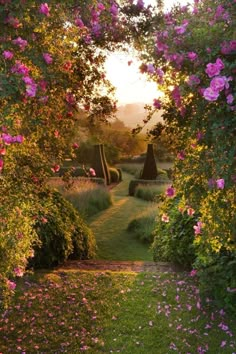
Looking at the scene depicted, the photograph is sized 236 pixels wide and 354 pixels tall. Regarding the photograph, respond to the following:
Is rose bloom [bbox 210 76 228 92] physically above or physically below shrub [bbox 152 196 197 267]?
above

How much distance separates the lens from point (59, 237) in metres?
7.38

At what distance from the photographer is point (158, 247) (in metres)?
7.89

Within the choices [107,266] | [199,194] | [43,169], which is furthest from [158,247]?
[199,194]

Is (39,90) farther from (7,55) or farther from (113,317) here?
(113,317)

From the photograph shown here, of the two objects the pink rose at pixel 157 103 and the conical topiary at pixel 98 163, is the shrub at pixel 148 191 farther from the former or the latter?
the pink rose at pixel 157 103

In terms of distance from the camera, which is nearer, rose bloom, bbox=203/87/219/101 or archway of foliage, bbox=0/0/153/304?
rose bloom, bbox=203/87/219/101

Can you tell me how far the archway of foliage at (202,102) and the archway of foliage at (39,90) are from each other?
2.30ft

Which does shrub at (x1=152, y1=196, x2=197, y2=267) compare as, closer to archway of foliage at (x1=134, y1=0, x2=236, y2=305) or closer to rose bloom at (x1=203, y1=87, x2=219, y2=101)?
archway of foliage at (x1=134, y1=0, x2=236, y2=305)

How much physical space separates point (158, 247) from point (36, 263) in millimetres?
2044

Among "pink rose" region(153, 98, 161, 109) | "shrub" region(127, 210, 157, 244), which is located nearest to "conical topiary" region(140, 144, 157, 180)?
"shrub" region(127, 210, 157, 244)

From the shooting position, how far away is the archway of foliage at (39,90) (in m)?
3.04

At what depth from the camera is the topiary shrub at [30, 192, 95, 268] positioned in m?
7.19

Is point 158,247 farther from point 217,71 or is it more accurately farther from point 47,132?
point 217,71

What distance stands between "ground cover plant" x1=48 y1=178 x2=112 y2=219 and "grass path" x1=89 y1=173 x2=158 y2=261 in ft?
0.78
